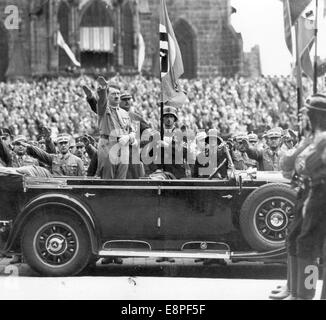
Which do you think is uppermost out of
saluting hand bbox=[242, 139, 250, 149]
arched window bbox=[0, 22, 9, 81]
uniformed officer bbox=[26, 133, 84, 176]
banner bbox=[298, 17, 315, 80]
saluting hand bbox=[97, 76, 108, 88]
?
arched window bbox=[0, 22, 9, 81]

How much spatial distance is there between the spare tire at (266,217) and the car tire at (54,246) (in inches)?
64.7

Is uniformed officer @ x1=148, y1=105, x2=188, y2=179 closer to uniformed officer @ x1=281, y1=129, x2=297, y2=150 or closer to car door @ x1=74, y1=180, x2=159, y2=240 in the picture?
car door @ x1=74, y1=180, x2=159, y2=240

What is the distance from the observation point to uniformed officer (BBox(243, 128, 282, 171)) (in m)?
11.3

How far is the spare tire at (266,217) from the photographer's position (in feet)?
27.3

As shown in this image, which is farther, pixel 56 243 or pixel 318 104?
pixel 56 243

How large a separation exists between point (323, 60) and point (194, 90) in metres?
16.3

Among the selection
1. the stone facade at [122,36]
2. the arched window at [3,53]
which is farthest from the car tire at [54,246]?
the arched window at [3,53]

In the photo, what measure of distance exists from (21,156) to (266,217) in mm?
4205

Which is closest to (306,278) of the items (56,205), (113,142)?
(56,205)

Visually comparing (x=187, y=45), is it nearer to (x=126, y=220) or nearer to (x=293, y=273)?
(x=126, y=220)

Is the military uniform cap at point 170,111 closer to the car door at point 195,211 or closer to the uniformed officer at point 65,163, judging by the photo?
the car door at point 195,211

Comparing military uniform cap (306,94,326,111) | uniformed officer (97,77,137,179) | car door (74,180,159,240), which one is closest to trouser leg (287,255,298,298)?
military uniform cap (306,94,326,111)

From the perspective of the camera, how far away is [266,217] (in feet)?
27.5

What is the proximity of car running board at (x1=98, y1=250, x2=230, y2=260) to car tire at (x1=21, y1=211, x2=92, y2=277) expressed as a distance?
9.1 inches
